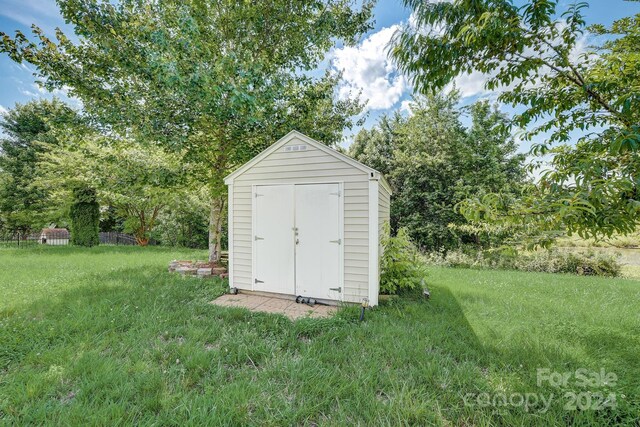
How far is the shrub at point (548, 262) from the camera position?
8.76m

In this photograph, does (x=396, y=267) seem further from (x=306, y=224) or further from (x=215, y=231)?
(x=215, y=231)

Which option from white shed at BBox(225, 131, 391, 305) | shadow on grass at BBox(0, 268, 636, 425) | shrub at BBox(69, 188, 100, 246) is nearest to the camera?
shadow on grass at BBox(0, 268, 636, 425)

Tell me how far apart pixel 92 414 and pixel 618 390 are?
3.87 m

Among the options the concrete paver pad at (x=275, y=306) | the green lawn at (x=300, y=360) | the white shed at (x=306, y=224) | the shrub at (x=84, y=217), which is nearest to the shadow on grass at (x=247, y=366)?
the green lawn at (x=300, y=360)

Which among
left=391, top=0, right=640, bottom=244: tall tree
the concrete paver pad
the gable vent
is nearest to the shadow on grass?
the concrete paver pad

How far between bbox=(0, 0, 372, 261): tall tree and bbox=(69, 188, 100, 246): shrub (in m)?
6.41

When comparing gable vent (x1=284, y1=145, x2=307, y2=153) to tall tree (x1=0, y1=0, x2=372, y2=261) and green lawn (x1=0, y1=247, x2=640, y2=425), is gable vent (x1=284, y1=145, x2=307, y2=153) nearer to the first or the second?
tall tree (x1=0, y1=0, x2=372, y2=261)

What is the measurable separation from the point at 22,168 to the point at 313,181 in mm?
18816

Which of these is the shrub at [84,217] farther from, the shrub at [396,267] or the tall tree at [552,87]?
the tall tree at [552,87]

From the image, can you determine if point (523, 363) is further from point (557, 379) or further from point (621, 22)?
point (621, 22)

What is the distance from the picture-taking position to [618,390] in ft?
6.95

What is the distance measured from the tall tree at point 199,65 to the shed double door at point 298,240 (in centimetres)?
188

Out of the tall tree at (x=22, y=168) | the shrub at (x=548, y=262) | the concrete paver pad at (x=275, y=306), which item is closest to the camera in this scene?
the concrete paver pad at (x=275, y=306)

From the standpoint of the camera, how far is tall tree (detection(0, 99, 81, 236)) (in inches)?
515
